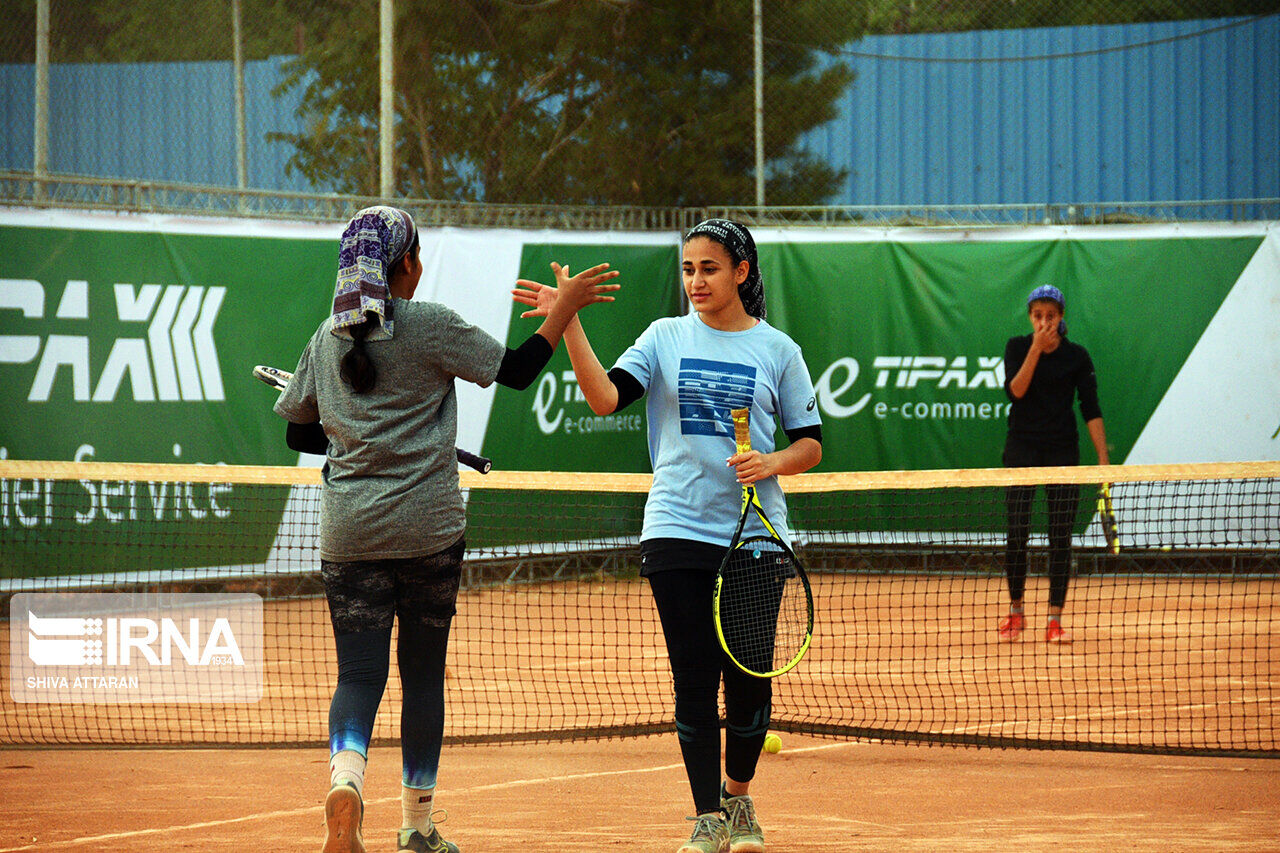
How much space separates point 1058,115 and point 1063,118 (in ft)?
0.16

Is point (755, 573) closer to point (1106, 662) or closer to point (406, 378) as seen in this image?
point (406, 378)

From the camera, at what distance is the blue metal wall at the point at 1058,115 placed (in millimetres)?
11320

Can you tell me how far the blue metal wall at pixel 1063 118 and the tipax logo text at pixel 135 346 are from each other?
507 centimetres

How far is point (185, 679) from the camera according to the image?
679 centimetres

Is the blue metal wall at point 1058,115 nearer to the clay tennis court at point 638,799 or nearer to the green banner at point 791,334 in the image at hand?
the green banner at point 791,334

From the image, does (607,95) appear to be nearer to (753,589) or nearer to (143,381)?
(143,381)

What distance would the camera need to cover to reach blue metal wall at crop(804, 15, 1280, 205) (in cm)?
1132

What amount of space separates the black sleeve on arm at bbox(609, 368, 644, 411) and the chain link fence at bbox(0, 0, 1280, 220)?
5.63 m

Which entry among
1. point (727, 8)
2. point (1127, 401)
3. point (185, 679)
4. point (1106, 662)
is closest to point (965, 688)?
point (1106, 662)

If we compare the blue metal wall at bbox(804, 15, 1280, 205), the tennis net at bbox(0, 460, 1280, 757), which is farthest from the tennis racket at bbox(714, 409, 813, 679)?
the blue metal wall at bbox(804, 15, 1280, 205)

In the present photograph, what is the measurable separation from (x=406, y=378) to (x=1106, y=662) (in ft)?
16.1

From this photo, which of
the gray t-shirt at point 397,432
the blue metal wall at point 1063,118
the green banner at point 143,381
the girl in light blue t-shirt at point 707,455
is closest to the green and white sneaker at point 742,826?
the girl in light blue t-shirt at point 707,455

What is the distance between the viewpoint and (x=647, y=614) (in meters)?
8.73

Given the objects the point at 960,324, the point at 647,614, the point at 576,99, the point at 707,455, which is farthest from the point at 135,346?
the point at 960,324
